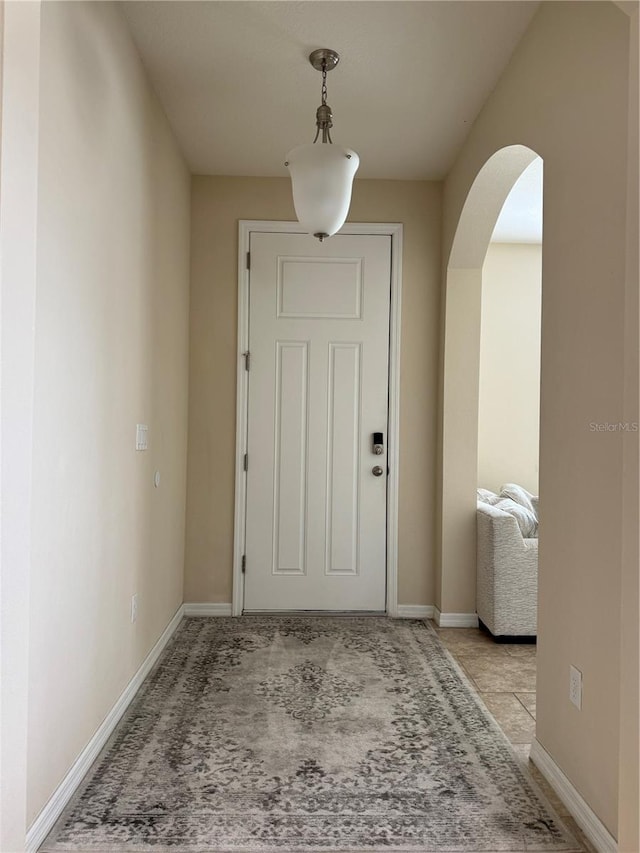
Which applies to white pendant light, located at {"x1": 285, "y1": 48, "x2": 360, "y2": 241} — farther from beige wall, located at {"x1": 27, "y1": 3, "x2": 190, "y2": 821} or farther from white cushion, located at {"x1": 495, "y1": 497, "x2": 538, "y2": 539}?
white cushion, located at {"x1": 495, "y1": 497, "x2": 538, "y2": 539}

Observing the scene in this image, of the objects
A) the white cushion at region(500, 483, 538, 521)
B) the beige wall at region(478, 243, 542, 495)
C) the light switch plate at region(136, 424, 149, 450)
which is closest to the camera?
the light switch plate at region(136, 424, 149, 450)

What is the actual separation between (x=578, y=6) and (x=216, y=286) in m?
2.47

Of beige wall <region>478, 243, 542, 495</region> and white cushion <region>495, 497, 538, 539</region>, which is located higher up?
beige wall <region>478, 243, 542, 495</region>

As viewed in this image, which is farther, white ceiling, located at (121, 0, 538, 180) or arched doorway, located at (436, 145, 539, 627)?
arched doorway, located at (436, 145, 539, 627)

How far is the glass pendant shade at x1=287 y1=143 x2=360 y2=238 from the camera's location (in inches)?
97.5

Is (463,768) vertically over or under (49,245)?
under

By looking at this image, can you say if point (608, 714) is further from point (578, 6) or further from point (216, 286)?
point (216, 286)

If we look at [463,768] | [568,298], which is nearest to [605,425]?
[568,298]

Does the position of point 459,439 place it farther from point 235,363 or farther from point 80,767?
point 80,767

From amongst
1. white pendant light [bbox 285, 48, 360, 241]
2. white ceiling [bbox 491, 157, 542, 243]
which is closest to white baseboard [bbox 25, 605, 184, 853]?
white pendant light [bbox 285, 48, 360, 241]

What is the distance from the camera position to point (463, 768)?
2.13m

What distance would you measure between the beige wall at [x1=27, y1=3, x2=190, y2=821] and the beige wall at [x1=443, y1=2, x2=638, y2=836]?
1.43 metres

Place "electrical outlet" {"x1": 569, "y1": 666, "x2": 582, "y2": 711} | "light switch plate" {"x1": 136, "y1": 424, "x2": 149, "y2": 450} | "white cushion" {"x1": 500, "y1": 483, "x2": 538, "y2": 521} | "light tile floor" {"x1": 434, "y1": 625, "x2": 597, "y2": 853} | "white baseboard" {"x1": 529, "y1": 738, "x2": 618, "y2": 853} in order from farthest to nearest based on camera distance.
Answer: "white cushion" {"x1": 500, "y1": 483, "x2": 538, "y2": 521}, "light switch plate" {"x1": 136, "y1": 424, "x2": 149, "y2": 450}, "light tile floor" {"x1": 434, "y1": 625, "x2": 597, "y2": 853}, "electrical outlet" {"x1": 569, "y1": 666, "x2": 582, "y2": 711}, "white baseboard" {"x1": 529, "y1": 738, "x2": 618, "y2": 853}

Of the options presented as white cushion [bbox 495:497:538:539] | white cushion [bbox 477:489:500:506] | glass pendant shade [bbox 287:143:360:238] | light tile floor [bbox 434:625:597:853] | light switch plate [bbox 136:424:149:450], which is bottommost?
light tile floor [bbox 434:625:597:853]
